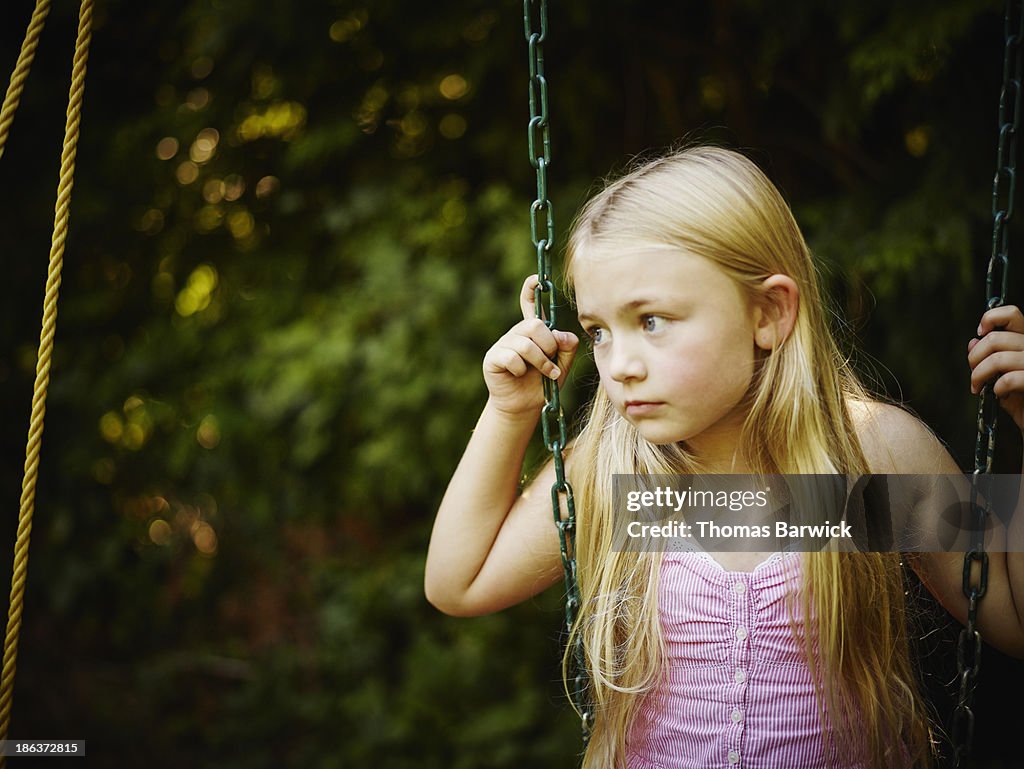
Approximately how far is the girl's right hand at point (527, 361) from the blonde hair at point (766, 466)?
10cm

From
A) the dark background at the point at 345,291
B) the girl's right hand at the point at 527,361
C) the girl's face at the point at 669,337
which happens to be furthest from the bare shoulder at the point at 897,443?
the dark background at the point at 345,291

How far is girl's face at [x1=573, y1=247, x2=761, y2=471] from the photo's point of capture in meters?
1.24

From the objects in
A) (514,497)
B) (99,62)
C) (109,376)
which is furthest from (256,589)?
(514,497)

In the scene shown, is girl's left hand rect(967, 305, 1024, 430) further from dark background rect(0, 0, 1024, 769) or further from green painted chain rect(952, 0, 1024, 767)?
dark background rect(0, 0, 1024, 769)

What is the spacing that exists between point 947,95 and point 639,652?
164 centimetres

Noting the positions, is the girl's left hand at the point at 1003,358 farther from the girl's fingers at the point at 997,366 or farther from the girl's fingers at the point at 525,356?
the girl's fingers at the point at 525,356

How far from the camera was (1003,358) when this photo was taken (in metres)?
1.30

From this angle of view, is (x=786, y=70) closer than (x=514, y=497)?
No

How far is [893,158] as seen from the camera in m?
2.52

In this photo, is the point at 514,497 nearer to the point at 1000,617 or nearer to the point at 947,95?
the point at 1000,617

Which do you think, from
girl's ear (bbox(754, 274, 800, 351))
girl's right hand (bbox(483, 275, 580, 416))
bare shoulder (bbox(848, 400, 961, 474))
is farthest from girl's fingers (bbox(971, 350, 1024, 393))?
girl's right hand (bbox(483, 275, 580, 416))

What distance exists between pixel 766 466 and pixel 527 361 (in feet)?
1.26

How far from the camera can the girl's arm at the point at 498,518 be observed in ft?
4.83

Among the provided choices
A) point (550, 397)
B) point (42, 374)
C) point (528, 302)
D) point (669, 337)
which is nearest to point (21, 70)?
point (42, 374)
